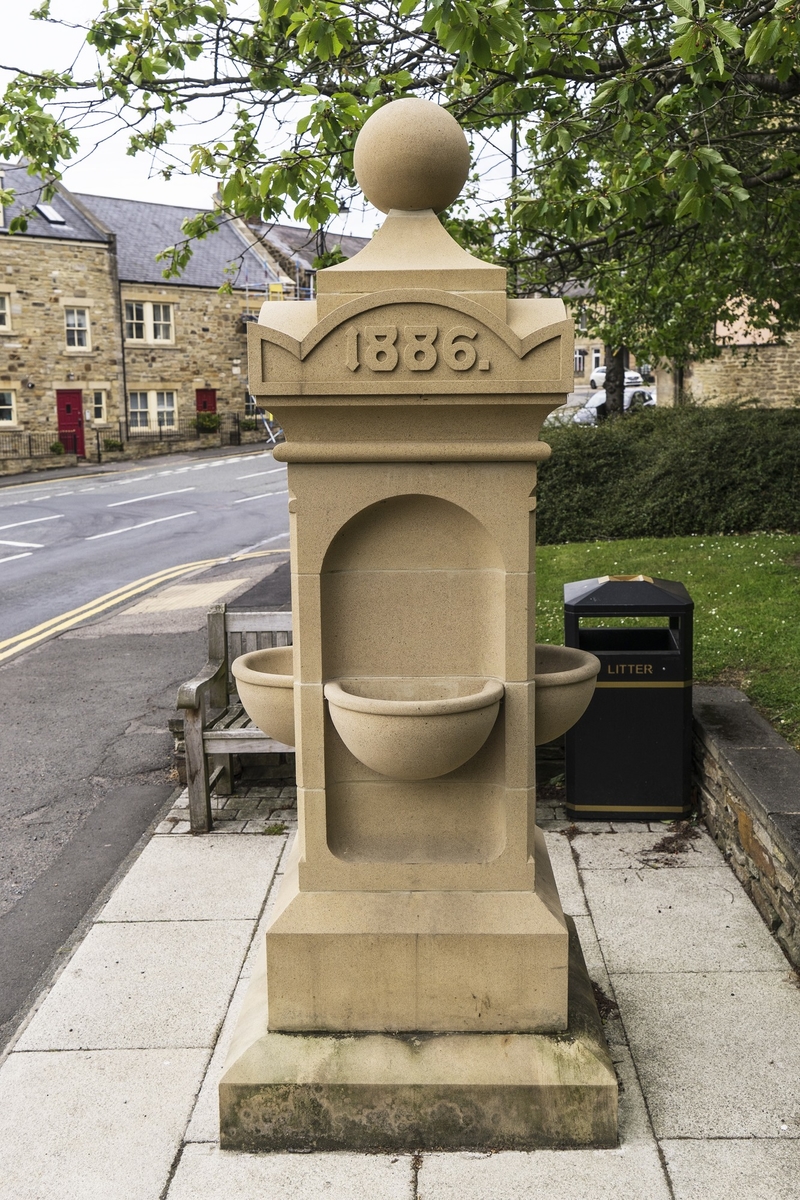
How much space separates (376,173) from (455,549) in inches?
52.8

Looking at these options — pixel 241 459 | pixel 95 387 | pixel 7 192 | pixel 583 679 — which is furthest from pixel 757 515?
pixel 95 387

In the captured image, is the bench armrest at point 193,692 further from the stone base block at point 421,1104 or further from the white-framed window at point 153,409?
the white-framed window at point 153,409

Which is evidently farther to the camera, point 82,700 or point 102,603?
point 102,603

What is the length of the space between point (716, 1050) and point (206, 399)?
42113mm

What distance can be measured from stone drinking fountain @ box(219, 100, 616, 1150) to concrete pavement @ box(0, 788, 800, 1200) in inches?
7.0

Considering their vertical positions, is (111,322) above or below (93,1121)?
above

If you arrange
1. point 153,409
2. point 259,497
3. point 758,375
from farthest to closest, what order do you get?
1. point 153,409
2. point 758,375
3. point 259,497

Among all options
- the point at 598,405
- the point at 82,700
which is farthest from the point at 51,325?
the point at 82,700

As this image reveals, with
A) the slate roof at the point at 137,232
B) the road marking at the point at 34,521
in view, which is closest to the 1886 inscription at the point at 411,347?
the road marking at the point at 34,521

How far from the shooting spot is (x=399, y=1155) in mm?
3566

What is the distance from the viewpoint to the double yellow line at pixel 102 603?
1245cm

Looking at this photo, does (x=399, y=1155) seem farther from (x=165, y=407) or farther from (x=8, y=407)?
(x=165, y=407)

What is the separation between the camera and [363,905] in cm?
383

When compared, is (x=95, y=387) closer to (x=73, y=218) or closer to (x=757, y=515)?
(x=73, y=218)
